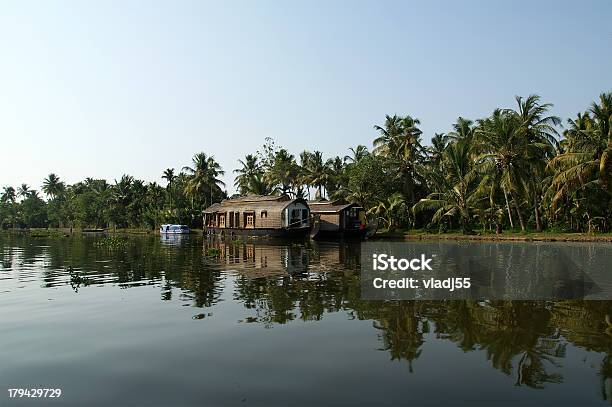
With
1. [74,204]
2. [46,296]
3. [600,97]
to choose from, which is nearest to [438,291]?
[46,296]

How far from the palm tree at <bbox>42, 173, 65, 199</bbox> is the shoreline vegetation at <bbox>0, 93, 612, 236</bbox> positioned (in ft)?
195

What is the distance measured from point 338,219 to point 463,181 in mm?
13027

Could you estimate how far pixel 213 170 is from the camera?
7538cm

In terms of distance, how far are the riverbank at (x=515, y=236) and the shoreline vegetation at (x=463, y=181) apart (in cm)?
11

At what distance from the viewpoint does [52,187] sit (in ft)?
421

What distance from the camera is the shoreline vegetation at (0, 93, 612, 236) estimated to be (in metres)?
37.6

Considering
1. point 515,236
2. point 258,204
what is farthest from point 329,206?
point 515,236

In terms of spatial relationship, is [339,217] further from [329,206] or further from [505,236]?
[505,236]

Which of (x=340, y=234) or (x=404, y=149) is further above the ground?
(x=404, y=149)

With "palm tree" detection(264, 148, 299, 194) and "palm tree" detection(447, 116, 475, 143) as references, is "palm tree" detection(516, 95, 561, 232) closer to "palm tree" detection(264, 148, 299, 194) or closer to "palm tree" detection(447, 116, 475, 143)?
"palm tree" detection(447, 116, 475, 143)

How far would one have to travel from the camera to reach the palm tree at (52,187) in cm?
12800

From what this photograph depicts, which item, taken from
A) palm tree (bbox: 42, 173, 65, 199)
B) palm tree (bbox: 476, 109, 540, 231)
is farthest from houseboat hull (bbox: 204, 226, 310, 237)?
palm tree (bbox: 42, 173, 65, 199)

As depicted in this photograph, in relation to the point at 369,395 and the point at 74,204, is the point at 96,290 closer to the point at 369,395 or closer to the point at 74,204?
the point at 369,395

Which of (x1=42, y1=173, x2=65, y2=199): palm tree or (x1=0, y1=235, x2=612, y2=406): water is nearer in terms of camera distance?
(x1=0, y1=235, x2=612, y2=406): water
